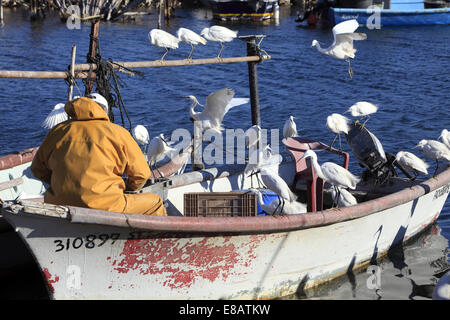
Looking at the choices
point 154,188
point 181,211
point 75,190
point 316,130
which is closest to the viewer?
point 75,190

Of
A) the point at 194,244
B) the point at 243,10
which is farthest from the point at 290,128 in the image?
the point at 243,10

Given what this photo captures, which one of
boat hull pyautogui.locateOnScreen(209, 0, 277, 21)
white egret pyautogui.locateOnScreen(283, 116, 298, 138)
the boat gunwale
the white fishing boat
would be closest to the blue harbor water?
the white fishing boat

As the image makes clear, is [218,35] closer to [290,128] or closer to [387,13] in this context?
[290,128]

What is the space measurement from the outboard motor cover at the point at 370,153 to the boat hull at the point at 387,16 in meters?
23.1

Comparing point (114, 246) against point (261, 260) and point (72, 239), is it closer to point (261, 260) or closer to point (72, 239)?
point (72, 239)

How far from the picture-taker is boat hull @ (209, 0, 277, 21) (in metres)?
32.4

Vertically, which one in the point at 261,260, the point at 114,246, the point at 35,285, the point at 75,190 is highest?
the point at 75,190

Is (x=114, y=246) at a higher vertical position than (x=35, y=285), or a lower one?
higher

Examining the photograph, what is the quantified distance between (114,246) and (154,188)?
121 centimetres

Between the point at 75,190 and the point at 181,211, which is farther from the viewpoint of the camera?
the point at 181,211

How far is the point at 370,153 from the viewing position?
7.14 m

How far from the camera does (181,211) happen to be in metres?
6.84

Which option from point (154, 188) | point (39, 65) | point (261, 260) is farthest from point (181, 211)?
point (39, 65)

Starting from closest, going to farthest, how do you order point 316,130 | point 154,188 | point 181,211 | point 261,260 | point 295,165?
point 261,260, point 154,188, point 181,211, point 295,165, point 316,130
